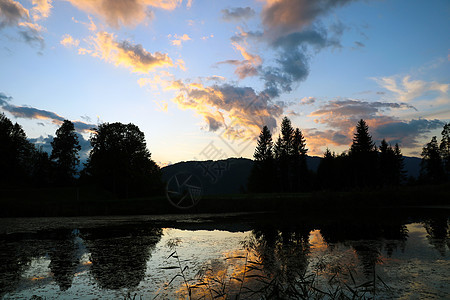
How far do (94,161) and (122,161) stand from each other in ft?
20.3

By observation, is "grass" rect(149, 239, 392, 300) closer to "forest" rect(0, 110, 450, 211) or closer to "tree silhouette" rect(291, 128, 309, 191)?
"forest" rect(0, 110, 450, 211)

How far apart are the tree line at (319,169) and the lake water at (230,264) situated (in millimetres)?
42204

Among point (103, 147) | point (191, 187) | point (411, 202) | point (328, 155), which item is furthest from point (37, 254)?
point (328, 155)

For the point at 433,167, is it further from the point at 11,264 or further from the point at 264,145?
the point at 11,264

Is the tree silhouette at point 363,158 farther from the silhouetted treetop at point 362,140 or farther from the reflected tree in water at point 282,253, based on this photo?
the reflected tree in water at point 282,253

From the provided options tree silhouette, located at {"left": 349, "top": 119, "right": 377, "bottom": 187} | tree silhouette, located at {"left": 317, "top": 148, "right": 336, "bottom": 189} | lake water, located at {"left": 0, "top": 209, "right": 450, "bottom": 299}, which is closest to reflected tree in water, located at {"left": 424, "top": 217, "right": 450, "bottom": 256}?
lake water, located at {"left": 0, "top": 209, "right": 450, "bottom": 299}

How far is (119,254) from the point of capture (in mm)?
11883

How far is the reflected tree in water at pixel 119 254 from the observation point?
8577 millimetres

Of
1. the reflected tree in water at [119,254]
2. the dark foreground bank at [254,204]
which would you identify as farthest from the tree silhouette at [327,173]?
the reflected tree in water at [119,254]

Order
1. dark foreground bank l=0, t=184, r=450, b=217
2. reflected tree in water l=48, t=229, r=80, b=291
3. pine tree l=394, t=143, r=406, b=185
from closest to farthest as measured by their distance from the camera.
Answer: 1. reflected tree in water l=48, t=229, r=80, b=291
2. dark foreground bank l=0, t=184, r=450, b=217
3. pine tree l=394, t=143, r=406, b=185

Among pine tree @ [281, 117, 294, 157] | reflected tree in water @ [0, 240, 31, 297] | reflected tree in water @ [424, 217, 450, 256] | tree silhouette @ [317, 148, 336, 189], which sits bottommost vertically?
reflected tree in water @ [0, 240, 31, 297]

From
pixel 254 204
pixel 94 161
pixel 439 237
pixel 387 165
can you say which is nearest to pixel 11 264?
pixel 439 237

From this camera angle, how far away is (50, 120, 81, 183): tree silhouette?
5794cm

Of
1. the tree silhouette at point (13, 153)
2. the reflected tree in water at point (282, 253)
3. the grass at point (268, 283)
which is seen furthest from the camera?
the tree silhouette at point (13, 153)
